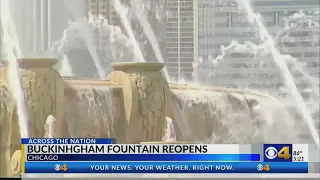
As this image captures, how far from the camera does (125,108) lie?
344 centimetres

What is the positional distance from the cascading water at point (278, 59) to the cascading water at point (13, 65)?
1430 millimetres

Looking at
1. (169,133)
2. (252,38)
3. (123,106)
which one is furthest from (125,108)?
(252,38)

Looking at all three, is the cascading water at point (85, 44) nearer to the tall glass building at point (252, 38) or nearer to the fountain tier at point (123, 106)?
the fountain tier at point (123, 106)

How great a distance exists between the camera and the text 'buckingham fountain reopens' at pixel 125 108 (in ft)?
10.8

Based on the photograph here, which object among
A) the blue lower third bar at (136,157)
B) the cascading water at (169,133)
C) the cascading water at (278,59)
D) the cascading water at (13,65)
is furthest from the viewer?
the cascading water at (278,59)

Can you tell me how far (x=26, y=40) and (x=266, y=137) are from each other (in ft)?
5.25

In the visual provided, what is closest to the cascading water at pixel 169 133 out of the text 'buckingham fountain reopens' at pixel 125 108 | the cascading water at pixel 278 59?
the text 'buckingham fountain reopens' at pixel 125 108

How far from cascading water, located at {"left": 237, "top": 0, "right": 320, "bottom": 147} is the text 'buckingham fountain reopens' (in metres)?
0.01

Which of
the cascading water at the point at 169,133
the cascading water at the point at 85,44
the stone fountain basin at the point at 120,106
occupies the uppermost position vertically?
the cascading water at the point at 85,44

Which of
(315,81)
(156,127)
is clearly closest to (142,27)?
(156,127)

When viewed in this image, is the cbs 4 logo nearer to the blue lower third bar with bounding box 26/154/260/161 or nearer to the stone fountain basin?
the blue lower third bar with bounding box 26/154/260/161

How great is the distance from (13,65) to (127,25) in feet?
2.48

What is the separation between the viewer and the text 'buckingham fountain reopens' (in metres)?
3.29

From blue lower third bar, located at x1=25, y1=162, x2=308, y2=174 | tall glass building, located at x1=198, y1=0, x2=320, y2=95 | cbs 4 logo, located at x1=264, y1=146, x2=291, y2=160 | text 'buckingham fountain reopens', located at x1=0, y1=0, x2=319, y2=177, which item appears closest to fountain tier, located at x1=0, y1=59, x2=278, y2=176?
text 'buckingham fountain reopens', located at x1=0, y1=0, x2=319, y2=177
